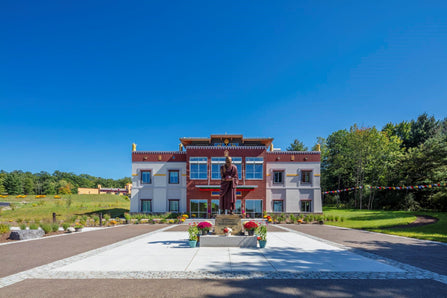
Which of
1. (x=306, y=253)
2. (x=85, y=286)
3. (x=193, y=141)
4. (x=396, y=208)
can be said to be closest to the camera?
(x=85, y=286)

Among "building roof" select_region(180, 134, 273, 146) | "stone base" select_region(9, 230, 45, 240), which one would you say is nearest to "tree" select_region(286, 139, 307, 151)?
"building roof" select_region(180, 134, 273, 146)

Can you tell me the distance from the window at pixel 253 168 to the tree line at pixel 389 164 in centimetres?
1240

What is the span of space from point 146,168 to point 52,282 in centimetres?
2620

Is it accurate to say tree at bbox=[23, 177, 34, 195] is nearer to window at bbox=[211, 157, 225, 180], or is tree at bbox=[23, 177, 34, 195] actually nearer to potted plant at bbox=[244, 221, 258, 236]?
window at bbox=[211, 157, 225, 180]

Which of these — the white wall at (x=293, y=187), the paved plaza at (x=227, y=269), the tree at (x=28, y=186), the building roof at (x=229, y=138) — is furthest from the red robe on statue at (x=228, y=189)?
the tree at (x=28, y=186)

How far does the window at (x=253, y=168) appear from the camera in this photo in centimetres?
3069

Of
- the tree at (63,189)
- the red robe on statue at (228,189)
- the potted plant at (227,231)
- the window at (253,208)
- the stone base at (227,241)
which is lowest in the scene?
the tree at (63,189)

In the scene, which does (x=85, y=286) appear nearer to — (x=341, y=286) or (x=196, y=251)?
(x=196, y=251)

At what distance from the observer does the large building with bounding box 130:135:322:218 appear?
30.5 metres

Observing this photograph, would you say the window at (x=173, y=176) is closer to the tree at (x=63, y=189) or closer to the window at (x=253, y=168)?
the window at (x=253, y=168)

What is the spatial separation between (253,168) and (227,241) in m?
20.0

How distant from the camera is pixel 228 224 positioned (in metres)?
12.4

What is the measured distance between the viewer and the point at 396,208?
122 ft

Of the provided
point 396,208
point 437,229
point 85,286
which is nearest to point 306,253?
point 85,286
